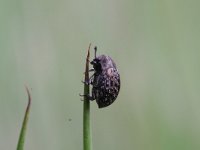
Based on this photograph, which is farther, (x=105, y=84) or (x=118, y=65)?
(x=118, y=65)

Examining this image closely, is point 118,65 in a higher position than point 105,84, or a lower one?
higher

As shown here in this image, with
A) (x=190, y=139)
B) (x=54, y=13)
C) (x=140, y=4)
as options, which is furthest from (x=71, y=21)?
(x=190, y=139)

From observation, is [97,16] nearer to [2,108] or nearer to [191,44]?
[191,44]

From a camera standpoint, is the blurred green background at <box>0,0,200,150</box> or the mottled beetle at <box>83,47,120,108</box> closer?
the mottled beetle at <box>83,47,120,108</box>

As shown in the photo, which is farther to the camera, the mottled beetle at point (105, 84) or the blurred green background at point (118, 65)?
the blurred green background at point (118, 65)
